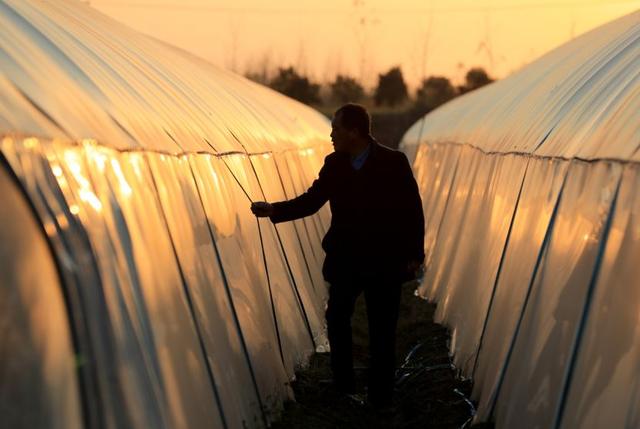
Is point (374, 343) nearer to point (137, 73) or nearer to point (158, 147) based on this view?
point (158, 147)

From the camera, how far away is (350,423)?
5.84m

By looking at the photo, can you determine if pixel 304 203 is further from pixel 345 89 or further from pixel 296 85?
pixel 345 89

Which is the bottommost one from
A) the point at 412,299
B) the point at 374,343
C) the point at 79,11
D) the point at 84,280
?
the point at 412,299

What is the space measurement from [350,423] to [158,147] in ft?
7.32

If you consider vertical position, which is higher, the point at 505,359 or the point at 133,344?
the point at 133,344

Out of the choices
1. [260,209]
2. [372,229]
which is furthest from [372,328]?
[260,209]

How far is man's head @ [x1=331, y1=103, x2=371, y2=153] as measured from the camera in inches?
231

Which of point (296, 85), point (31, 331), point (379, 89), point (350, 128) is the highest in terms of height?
point (379, 89)

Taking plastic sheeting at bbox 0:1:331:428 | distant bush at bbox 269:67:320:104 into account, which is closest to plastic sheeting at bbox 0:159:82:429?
plastic sheeting at bbox 0:1:331:428

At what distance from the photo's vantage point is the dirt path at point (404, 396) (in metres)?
5.86

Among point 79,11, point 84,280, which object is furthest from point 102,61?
point 84,280

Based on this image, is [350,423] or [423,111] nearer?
[350,423]

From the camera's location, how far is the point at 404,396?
655 cm

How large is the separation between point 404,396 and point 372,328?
871 mm
